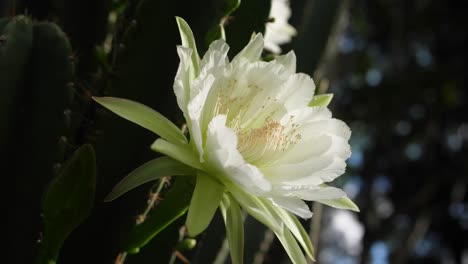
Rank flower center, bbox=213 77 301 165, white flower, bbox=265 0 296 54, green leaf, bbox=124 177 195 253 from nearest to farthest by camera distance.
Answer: green leaf, bbox=124 177 195 253
flower center, bbox=213 77 301 165
white flower, bbox=265 0 296 54

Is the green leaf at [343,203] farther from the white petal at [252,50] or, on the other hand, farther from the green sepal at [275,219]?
the white petal at [252,50]

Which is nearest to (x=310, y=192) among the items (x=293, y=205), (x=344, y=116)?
(x=293, y=205)

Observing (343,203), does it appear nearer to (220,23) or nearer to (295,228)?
(295,228)

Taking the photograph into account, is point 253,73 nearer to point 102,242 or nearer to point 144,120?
point 144,120

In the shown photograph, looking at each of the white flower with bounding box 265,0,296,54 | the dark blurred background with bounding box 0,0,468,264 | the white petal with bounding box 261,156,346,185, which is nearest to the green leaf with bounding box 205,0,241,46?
the dark blurred background with bounding box 0,0,468,264

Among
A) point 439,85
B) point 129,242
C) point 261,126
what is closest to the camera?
point 129,242

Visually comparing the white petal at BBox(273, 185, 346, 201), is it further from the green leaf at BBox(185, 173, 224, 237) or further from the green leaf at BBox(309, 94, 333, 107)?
the green leaf at BBox(309, 94, 333, 107)

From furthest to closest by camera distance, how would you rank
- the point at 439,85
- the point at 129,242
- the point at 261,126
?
1. the point at 439,85
2. the point at 261,126
3. the point at 129,242

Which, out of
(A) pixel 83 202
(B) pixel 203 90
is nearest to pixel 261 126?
(B) pixel 203 90
